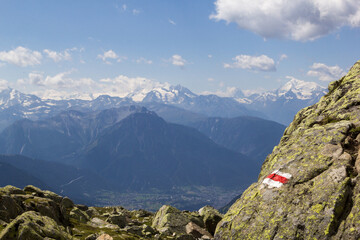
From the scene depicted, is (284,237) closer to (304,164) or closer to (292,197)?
(292,197)

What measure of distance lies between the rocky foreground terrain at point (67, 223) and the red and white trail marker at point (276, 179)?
65.8ft

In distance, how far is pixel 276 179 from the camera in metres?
21.4

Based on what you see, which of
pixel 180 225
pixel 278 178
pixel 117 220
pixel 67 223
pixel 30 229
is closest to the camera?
pixel 278 178

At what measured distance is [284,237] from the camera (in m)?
17.5

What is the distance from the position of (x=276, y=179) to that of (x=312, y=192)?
10.7ft

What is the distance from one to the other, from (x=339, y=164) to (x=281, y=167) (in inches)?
176

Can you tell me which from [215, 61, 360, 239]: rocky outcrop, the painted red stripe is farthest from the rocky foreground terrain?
the painted red stripe

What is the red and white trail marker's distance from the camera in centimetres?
2083

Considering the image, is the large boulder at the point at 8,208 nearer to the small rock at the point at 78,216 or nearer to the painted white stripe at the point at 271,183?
the small rock at the point at 78,216

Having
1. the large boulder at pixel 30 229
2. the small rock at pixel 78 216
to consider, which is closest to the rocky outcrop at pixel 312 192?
the large boulder at pixel 30 229

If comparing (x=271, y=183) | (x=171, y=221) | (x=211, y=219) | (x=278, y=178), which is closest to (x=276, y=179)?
(x=278, y=178)

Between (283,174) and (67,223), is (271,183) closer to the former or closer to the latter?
(283,174)

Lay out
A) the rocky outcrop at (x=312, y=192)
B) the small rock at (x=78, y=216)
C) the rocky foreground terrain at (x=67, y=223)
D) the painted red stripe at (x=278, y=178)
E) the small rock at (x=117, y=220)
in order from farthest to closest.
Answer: the small rock at (x=117, y=220), the small rock at (x=78, y=216), the rocky foreground terrain at (x=67, y=223), the painted red stripe at (x=278, y=178), the rocky outcrop at (x=312, y=192)

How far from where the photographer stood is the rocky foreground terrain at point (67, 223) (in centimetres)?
2352
